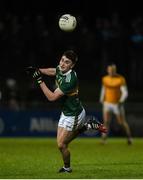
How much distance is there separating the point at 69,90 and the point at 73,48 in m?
13.1

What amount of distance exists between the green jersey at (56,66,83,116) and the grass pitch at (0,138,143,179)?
1.13 m

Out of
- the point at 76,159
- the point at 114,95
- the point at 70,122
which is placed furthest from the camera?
the point at 114,95

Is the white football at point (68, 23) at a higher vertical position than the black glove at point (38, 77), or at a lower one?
higher

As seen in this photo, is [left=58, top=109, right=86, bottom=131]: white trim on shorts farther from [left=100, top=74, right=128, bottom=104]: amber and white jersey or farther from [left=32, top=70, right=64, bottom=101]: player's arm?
[left=100, top=74, right=128, bottom=104]: amber and white jersey

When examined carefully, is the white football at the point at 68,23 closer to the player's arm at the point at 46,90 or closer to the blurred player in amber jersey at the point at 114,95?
the player's arm at the point at 46,90

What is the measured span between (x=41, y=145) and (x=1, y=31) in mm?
6220

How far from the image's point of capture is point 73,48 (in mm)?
26094

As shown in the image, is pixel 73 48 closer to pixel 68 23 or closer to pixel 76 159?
pixel 76 159

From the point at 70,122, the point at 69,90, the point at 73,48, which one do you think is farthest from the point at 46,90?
the point at 73,48

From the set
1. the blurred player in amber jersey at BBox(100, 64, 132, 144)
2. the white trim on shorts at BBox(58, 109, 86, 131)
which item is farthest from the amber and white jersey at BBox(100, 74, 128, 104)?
the white trim on shorts at BBox(58, 109, 86, 131)

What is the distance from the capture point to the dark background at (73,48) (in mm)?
25859

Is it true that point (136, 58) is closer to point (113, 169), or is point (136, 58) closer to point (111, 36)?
point (111, 36)

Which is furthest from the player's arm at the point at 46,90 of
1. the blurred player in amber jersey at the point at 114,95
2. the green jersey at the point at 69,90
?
the blurred player in amber jersey at the point at 114,95

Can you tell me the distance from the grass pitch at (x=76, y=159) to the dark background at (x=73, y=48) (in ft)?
9.10
